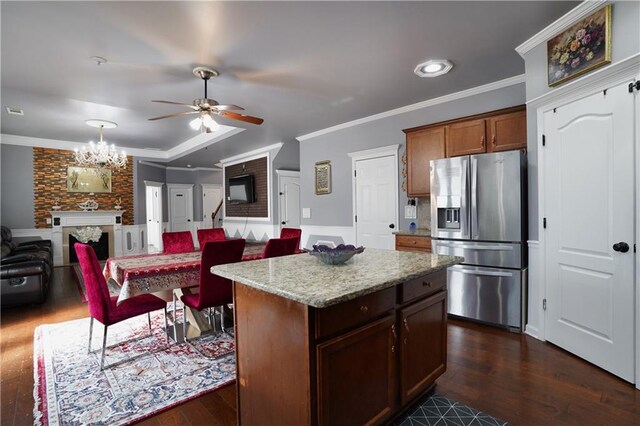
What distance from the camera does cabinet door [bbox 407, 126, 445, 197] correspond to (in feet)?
12.2

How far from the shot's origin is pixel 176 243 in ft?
12.1

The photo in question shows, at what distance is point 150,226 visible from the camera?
10.7m

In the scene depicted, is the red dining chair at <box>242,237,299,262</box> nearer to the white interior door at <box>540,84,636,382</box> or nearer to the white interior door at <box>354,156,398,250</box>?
the white interior door at <box>354,156,398,250</box>

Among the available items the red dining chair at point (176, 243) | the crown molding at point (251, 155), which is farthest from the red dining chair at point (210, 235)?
the crown molding at point (251, 155)

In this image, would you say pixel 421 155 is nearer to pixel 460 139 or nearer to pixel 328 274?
pixel 460 139

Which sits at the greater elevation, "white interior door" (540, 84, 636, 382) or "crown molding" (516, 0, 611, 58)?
"crown molding" (516, 0, 611, 58)

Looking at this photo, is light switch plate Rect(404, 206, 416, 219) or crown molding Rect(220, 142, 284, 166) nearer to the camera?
light switch plate Rect(404, 206, 416, 219)

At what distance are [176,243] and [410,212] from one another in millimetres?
3016

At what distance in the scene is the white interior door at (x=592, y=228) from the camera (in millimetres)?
2109

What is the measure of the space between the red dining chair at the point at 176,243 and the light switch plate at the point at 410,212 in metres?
2.83

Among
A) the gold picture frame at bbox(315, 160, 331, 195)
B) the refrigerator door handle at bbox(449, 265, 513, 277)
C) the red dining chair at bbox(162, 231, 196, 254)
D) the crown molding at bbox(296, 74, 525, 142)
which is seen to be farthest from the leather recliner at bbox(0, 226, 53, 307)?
the refrigerator door handle at bbox(449, 265, 513, 277)

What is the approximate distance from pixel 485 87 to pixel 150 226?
35.1 feet

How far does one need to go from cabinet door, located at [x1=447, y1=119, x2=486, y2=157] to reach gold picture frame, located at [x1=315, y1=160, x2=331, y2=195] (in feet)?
7.41

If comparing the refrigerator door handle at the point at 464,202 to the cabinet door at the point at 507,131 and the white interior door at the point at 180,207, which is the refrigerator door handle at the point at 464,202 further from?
the white interior door at the point at 180,207
